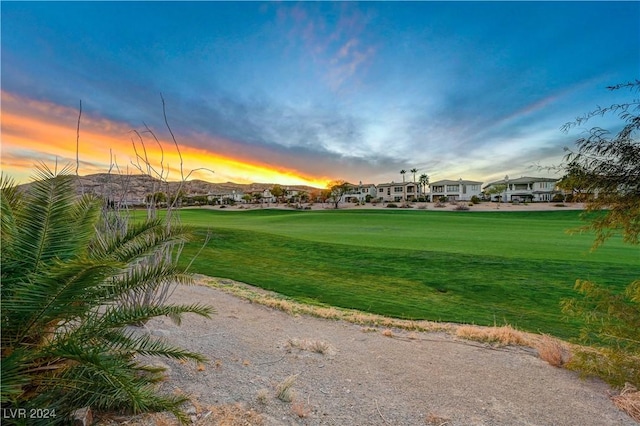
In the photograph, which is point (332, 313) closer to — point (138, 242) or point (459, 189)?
point (138, 242)

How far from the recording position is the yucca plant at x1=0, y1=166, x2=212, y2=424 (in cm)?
212

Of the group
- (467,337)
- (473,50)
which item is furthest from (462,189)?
(467,337)

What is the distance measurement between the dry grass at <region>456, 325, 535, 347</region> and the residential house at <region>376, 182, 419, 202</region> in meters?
83.4

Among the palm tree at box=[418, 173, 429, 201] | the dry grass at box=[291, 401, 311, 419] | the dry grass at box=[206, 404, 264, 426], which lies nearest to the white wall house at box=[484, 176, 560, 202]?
the palm tree at box=[418, 173, 429, 201]

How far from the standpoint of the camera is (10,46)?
5.52m

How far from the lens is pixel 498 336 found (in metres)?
6.30

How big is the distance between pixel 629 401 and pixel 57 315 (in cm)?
620

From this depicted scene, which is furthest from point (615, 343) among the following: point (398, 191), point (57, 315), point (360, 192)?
point (360, 192)

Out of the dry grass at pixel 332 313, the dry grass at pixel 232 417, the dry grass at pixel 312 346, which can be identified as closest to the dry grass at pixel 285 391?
the dry grass at pixel 232 417

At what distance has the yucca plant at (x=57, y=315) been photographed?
2.12m

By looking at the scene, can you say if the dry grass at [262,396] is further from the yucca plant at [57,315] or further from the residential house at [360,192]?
the residential house at [360,192]

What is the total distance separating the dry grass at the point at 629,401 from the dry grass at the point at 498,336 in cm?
175

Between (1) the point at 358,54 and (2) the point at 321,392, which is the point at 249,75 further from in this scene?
(2) the point at 321,392

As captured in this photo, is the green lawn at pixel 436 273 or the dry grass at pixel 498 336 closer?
the dry grass at pixel 498 336
